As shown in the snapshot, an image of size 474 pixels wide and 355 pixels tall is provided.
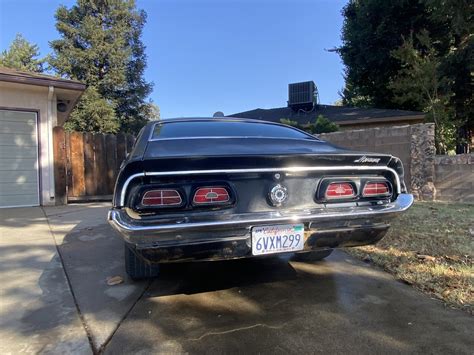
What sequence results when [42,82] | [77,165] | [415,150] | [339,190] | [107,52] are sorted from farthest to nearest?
[107,52] → [77,165] → [42,82] → [415,150] → [339,190]

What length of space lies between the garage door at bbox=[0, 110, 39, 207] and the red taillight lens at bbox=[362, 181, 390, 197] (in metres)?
8.17

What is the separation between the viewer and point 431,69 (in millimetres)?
12273

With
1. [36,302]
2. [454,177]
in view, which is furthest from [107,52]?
[36,302]

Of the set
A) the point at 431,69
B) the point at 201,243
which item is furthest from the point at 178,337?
the point at 431,69

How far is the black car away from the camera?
8.48ft

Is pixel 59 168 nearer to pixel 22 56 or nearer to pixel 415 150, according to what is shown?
pixel 415 150

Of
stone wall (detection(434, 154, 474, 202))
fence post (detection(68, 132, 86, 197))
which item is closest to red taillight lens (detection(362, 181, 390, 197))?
stone wall (detection(434, 154, 474, 202))

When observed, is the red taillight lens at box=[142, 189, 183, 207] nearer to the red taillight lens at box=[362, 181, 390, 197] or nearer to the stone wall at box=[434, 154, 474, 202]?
the red taillight lens at box=[362, 181, 390, 197]

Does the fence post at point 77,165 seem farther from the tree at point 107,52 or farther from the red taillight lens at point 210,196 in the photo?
the tree at point 107,52

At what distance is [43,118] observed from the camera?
9234 mm

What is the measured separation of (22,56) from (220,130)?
36.3m

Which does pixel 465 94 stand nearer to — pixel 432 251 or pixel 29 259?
pixel 432 251

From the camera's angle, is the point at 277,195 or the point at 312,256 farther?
the point at 312,256

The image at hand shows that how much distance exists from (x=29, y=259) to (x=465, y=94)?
46.7 feet
